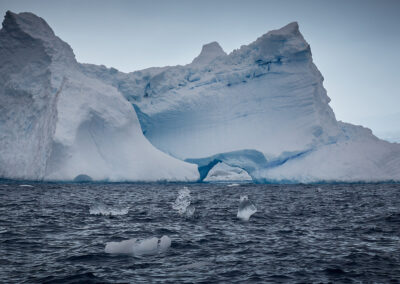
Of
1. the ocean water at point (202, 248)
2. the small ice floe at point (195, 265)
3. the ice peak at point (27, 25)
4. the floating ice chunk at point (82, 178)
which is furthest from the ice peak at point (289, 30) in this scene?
the small ice floe at point (195, 265)

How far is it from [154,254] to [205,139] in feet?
92.7

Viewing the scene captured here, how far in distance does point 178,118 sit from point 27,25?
1419cm

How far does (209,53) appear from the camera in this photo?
120ft

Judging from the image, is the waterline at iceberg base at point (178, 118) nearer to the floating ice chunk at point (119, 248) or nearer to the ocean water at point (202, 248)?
the ocean water at point (202, 248)

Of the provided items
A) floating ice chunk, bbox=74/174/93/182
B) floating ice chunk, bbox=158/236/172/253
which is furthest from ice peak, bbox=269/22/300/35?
floating ice chunk, bbox=158/236/172/253

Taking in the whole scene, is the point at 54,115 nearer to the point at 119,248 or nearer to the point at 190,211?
the point at 190,211

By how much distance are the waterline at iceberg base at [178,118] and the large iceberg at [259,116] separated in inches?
3.6

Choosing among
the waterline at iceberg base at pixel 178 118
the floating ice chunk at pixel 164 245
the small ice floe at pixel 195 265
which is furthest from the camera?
the waterline at iceberg base at pixel 178 118

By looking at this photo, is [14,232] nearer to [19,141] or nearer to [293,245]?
[293,245]

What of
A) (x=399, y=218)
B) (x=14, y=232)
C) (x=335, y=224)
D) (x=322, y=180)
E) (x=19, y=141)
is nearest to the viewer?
(x=14, y=232)

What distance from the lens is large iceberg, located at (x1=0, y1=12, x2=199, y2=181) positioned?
25.8m

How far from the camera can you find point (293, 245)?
6391 mm

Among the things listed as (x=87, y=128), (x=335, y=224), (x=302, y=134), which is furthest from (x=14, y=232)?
(x=302, y=134)

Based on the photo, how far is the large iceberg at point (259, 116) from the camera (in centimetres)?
2925
